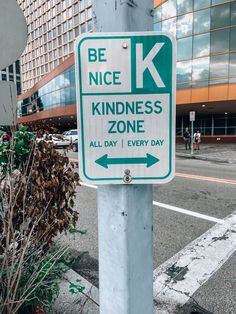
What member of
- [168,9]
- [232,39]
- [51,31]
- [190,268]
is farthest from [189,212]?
[51,31]

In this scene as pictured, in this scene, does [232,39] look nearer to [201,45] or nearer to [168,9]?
[201,45]

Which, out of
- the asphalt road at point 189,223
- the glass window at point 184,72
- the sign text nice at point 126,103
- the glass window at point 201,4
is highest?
the glass window at point 201,4

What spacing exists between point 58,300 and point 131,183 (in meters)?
1.74

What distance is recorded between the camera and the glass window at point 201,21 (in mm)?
19844

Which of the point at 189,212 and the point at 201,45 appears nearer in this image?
the point at 189,212

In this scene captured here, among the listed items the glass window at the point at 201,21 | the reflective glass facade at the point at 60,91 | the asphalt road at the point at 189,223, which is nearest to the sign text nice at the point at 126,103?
the asphalt road at the point at 189,223

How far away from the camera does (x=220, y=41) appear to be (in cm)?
1962

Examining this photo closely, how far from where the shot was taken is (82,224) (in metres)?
4.18

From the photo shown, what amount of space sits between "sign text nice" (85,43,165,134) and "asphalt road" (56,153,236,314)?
2.08 meters

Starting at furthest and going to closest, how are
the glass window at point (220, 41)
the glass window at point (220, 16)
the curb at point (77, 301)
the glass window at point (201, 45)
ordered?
the glass window at point (201, 45) → the glass window at point (220, 41) → the glass window at point (220, 16) → the curb at point (77, 301)

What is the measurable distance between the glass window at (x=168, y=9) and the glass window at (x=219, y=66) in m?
5.85

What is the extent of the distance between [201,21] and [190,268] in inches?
887

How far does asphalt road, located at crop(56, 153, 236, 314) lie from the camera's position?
7.79 ft

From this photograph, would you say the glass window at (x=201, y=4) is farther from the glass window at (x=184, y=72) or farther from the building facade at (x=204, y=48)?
the glass window at (x=184, y=72)
